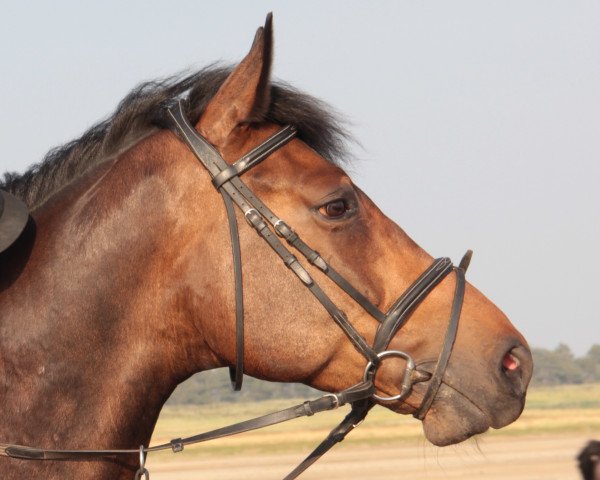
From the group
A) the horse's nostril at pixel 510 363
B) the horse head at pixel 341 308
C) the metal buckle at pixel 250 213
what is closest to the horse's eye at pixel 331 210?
the horse head at pixel 341 308

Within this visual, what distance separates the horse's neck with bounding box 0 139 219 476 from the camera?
13.5 feet

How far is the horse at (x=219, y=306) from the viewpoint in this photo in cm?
415

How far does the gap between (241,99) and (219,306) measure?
0.93 metres

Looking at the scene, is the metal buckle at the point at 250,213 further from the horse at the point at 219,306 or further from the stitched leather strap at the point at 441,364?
the stitched leather strap at the point at 441,364

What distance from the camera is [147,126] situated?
466 cm

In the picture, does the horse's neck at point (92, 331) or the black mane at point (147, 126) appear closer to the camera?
the horse's neck at point (92, 331)

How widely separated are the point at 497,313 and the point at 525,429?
24.8m

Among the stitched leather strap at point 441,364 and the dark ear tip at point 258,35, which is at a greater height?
the dark ear tip at point 258,35

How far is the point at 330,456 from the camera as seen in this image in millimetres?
22703

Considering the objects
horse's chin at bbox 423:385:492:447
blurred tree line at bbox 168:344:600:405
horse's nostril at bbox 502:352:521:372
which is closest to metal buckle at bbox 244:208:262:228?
horse's chin at bbox 423:385:492:447

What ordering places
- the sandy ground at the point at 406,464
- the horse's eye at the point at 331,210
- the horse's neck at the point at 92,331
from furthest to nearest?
the sandy ground at the point at 406,464 < the horse's eye at the point at 331,210 < the horse's neck at the point at 92,331

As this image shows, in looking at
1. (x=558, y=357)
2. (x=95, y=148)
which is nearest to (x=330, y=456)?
(x=95, y=148)

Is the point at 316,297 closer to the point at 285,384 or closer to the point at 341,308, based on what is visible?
the point at 341,308

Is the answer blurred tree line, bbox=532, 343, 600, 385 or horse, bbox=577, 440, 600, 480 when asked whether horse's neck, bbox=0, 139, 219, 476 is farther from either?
blurred tree line, bbox=532, 343, 600, 385
